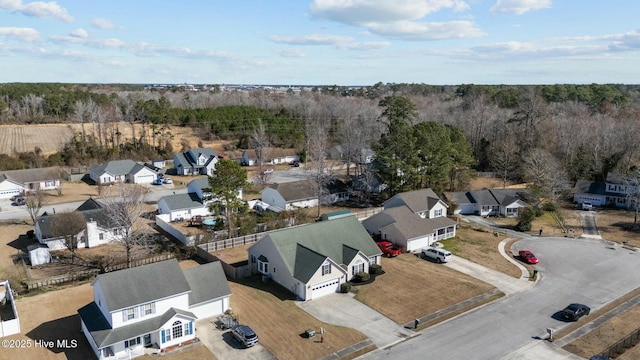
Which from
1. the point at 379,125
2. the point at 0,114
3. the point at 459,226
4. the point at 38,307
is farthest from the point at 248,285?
the point at 0,114

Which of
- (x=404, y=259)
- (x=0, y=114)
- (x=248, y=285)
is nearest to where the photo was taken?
(x=248, y=285)

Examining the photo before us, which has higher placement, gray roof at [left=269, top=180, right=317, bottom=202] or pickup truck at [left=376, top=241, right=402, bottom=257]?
gray roof at [left=269, top=180, right=317, bottom=202]

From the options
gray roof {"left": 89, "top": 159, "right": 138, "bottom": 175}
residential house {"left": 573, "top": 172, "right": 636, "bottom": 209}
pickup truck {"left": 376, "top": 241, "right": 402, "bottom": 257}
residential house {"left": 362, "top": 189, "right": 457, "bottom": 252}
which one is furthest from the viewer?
gray roof {"left": 89, "top": 159, "right": 138, "bottom": 175}

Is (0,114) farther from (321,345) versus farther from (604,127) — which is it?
(604,127)

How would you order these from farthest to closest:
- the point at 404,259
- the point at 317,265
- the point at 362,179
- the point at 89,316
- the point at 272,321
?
the point at 362,179
the point at 404,259
the point at 317,265
the point at 272,321
the point at 89,316

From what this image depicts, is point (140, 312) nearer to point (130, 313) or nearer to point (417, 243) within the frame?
point (130, 313)

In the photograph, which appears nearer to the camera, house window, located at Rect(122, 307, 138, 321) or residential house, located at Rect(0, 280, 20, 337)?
house window, located at Rect(122, 307, 138, 321)

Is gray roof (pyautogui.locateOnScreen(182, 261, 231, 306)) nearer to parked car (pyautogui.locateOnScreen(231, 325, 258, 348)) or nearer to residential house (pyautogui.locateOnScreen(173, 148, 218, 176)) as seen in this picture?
parked car (pyautogui.locateOnScreen(231, 325, 258, 348))

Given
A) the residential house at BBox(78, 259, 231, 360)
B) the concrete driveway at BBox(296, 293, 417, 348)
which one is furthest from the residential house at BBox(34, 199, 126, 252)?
the concrete driveway at BBox(296, 293, 417, 348)
